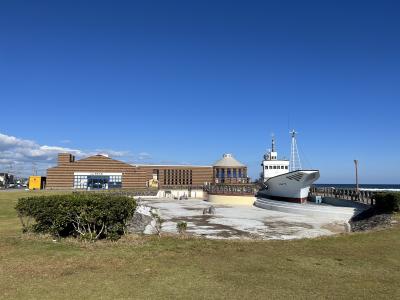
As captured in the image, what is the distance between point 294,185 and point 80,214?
32.5 m

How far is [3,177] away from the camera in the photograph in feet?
405

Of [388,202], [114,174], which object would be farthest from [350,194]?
[114,174]

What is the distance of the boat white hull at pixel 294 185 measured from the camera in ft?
134

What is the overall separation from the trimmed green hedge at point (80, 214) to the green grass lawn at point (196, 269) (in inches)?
31.2

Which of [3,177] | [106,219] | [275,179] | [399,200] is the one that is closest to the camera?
[106,219]

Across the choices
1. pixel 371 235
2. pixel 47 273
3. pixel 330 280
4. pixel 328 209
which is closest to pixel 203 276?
pixel 330 280

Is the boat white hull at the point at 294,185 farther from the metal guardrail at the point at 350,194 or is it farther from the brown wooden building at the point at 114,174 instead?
the brown wooden building at the point at 114,174

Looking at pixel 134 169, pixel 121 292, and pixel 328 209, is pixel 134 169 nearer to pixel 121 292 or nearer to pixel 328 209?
pixel 328 209

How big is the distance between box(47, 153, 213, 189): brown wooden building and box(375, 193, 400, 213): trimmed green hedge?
6228 centimetres

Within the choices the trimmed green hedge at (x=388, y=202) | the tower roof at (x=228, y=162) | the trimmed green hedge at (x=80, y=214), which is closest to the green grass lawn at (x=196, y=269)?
the trimmed green hedge at (x=80, y=214)

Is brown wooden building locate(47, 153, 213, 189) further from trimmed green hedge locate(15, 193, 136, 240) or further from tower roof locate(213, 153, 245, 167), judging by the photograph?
trimmed green hedge locate(15, 193, 136, 240)

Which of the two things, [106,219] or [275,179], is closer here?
[106,219]

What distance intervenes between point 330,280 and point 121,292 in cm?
538

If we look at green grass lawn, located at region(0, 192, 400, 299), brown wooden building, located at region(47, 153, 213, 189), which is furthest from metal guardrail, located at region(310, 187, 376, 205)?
brown wooden building, located at region(47, 153, 213, 189)
